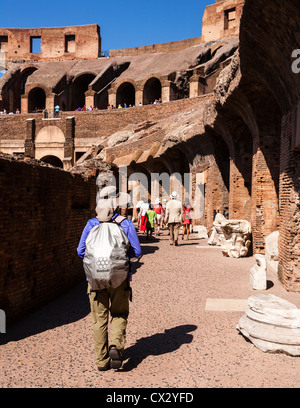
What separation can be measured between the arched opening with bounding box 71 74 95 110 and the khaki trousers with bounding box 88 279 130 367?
42388 millimetres

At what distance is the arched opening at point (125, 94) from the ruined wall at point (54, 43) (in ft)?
33.9

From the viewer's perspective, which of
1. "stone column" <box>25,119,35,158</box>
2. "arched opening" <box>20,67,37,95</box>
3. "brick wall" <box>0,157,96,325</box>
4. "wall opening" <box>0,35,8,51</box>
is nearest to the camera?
"brick wall" <box>0,157,96,325</box>

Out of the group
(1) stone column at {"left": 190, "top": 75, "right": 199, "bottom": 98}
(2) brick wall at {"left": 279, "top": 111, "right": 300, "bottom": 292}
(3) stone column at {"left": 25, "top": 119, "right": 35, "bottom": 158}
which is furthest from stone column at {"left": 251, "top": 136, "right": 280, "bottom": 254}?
(3) stone column at {"left": 25, "top": 119, "right": 35, "bottom": 158}

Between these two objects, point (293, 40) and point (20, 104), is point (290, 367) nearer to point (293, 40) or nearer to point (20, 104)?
point (293, 40)

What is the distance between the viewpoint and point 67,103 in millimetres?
41969

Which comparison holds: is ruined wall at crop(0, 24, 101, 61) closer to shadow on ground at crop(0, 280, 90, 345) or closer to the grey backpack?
shadow on ground at crop(0, 280, 90, 345)

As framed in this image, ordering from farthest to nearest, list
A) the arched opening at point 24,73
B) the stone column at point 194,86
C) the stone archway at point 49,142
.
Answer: the arched opening at point 24,73 < the stone archway at point 49,142 < the stone column at point 194,86

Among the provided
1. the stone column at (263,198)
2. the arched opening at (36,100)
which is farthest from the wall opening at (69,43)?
the stone column at (263,198)

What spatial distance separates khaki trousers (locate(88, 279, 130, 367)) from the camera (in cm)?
322

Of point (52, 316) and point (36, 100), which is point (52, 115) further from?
point (52, 316)

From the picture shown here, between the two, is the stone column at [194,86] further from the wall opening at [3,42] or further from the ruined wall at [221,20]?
the wall opening at [3,42]

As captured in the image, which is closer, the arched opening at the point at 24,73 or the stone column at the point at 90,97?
the stone column at the point at 90,97

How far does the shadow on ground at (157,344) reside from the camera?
11.8ft

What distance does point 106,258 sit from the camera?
3.09 m
